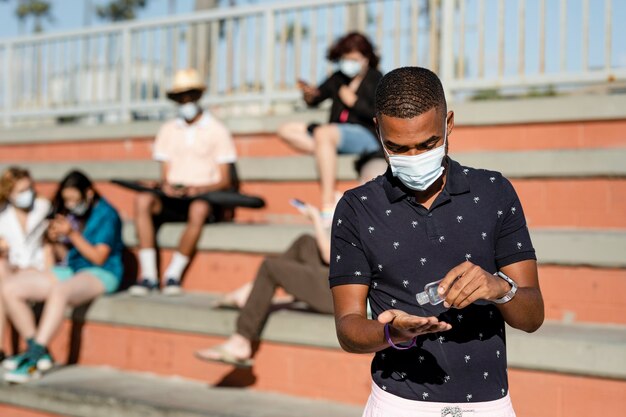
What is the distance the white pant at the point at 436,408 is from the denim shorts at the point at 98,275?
3.90 m

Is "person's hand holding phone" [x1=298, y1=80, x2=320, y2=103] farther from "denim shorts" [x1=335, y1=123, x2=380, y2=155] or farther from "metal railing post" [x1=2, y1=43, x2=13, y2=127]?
"metal railing post" [x1=2, y1=43, x2=13, y2=127]

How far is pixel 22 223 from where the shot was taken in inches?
249

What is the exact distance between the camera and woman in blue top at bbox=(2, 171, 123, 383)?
5.41 meters

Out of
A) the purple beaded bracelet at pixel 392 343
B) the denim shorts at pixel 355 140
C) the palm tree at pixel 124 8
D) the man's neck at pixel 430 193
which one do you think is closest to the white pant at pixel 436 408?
the purple beaded bracelet at pixel 392 343

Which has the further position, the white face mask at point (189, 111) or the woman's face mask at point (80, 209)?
the white face mask at point (189, 111)

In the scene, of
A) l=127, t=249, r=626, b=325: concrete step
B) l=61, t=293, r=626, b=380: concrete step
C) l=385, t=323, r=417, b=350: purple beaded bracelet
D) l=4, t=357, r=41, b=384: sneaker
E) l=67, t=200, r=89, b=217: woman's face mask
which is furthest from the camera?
l=67, t=200, r=89, b=217: woman's face mask

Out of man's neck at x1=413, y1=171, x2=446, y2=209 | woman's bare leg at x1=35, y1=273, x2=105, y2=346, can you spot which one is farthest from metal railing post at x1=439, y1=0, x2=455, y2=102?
man's neck at x1=413, y1=171, x2=446, y2=209

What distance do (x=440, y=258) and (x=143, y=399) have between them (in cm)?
300

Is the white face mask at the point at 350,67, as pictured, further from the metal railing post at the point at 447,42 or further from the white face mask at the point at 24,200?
the white face mask at the point at 24,200

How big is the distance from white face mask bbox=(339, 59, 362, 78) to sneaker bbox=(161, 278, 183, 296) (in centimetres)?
183

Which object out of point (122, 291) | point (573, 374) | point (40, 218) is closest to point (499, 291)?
point (573, 374)

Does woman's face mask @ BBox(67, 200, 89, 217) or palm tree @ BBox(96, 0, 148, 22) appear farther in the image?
palm tree @ BBox(96, 0, 148, 22)

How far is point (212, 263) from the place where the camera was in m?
5.91

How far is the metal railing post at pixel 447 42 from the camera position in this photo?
676 centimetres
